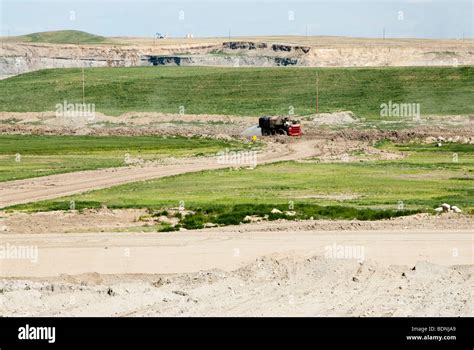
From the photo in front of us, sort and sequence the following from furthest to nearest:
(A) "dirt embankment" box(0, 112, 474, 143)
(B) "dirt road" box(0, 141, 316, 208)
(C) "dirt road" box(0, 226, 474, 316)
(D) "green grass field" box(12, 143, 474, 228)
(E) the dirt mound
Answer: (E) the dirt mound < (A) "dirt embankment" box(0, 112, 474, 143) < (B) "dirt road" box(0, 141, 316, 208) < (D) "green grass field" box(12, 143, 474, 228) < (C) "dirt road" box(0, 226, 474, 316)

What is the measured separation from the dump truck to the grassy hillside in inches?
698

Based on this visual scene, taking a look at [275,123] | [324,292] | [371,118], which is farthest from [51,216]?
[371,118]

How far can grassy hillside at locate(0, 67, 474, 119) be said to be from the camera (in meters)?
106

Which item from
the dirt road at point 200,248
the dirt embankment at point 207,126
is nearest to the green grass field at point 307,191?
the dirt road at point 200,248

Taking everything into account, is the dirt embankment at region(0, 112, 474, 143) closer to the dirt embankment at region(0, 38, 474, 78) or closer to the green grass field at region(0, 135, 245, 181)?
the green grass field at region(0, 135, 245, 181)

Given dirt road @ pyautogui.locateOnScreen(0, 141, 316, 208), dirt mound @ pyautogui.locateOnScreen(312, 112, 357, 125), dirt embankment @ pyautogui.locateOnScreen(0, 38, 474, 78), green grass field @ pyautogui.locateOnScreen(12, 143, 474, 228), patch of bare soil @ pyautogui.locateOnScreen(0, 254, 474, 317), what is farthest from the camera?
dirt embankment @ pyautogui.locateOnScreen(0, 38, 474, 78)

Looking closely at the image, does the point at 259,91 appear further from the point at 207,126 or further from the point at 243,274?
the point at 243,274

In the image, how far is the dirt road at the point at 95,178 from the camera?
46.0 m

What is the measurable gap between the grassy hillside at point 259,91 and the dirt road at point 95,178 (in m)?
38.0

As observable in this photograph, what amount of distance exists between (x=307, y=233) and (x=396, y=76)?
8538cm

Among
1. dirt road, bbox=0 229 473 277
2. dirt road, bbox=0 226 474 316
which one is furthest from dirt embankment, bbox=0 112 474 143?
dirt road, bbox=0 226 474 316

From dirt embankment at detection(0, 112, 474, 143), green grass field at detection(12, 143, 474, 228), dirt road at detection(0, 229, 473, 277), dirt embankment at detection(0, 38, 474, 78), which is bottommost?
dirt embankment at detection(0, 112, 474, 143)

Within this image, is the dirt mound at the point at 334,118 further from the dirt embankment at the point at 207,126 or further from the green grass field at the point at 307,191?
the green grass field at the point at 307,191

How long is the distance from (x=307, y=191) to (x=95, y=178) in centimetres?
1232
